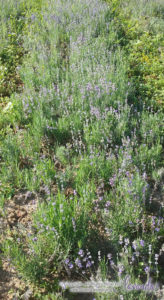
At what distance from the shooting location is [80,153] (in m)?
3.27

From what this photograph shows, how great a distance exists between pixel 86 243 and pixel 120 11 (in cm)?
735

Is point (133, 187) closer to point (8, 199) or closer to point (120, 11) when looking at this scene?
point (8, 199)

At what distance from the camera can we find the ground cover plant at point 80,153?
250 cm

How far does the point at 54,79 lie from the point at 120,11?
15.0ft

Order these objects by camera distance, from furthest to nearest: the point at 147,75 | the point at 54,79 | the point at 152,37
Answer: the point at 152,37 < the point at 147,75 < the point at 54,79

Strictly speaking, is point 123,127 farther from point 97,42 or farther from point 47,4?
point 47,4

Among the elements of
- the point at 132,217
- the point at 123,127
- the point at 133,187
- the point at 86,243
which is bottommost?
the point at 86,243

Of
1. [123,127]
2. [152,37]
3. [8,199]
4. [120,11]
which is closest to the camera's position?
[8,199]

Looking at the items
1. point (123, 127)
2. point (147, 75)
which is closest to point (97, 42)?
point (147, 75)

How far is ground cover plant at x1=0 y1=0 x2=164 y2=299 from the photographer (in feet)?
8.21

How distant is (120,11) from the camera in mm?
8125

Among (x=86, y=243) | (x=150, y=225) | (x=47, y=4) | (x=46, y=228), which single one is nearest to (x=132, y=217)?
(x=150, y=225)

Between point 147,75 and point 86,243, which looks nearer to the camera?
point 86,243

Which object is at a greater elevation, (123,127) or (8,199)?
(123,127)
